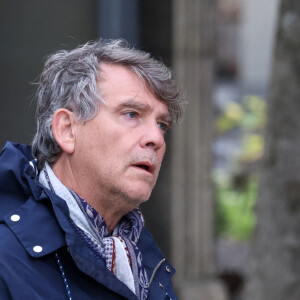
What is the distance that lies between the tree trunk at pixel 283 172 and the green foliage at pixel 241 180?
254cm

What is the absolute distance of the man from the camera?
2111 mm

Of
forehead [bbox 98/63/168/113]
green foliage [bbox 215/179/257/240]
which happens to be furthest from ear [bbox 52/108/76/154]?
green foliage [bbox 215/179/257/240]

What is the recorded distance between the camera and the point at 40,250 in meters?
2.10

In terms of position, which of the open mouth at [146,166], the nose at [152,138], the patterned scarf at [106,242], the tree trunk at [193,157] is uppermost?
the nose at [152,138]

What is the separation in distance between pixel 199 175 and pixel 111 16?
5.00ft

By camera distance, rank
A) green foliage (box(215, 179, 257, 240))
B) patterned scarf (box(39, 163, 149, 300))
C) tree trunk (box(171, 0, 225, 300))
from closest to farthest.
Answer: patterned scarf (box(39, 163, 149, 300))
tree trunk (box(171, 0, 225, 300))
green foliage (box(215, 179, 257, 240))

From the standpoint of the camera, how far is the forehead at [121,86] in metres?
2.32

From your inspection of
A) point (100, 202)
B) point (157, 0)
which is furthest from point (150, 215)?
point (100, 202)

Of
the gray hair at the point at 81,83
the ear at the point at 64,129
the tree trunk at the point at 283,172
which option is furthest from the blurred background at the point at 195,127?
the ear at the point at 64,129

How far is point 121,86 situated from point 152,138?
0.19 m

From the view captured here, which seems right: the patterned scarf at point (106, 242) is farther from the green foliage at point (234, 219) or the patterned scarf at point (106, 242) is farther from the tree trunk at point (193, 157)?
the green foliage at point (234, 219)

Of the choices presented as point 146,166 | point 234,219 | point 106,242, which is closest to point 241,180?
point 234,219

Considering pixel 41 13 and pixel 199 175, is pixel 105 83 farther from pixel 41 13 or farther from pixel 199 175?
Result: pixel 199 175

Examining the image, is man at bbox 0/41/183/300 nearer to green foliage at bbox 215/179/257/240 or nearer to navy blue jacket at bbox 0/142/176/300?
navy blue jacket at bbox 0/142/176/300
